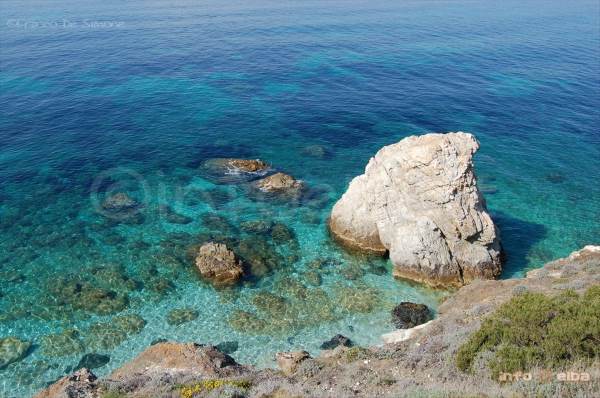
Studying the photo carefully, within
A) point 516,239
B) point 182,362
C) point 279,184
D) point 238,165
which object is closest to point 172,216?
→ point 238,165

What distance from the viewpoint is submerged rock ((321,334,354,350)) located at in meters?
28.0

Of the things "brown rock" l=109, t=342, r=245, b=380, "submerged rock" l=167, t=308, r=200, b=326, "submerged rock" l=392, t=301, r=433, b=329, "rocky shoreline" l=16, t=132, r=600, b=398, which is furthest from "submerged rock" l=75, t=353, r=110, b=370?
"submerged rock" l=392, t=301, r=433, b=329

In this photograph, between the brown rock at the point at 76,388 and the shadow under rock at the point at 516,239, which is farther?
the shadow under rock at the point at 516,239

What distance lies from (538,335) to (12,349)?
1151 inches

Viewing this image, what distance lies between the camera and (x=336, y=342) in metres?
28.2

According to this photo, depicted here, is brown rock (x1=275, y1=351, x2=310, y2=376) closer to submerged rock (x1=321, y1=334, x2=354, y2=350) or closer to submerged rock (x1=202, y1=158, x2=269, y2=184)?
submerged rock (x1=321, y1=334, x2=354, y2=350)

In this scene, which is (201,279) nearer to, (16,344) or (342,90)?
(16,344)

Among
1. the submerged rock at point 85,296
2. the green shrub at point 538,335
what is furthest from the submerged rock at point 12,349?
the green shrub at point 538,335

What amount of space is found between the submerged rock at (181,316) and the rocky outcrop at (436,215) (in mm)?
15779

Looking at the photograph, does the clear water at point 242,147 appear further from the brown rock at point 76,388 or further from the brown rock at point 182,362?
the brown rock at point 76,388

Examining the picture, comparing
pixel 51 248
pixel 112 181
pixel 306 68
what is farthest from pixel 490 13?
pixel 51 248

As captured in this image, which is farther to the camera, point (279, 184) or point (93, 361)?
point (279, 184)

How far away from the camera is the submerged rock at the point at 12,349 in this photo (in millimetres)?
26609

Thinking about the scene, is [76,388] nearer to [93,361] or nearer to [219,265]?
[93,361]
